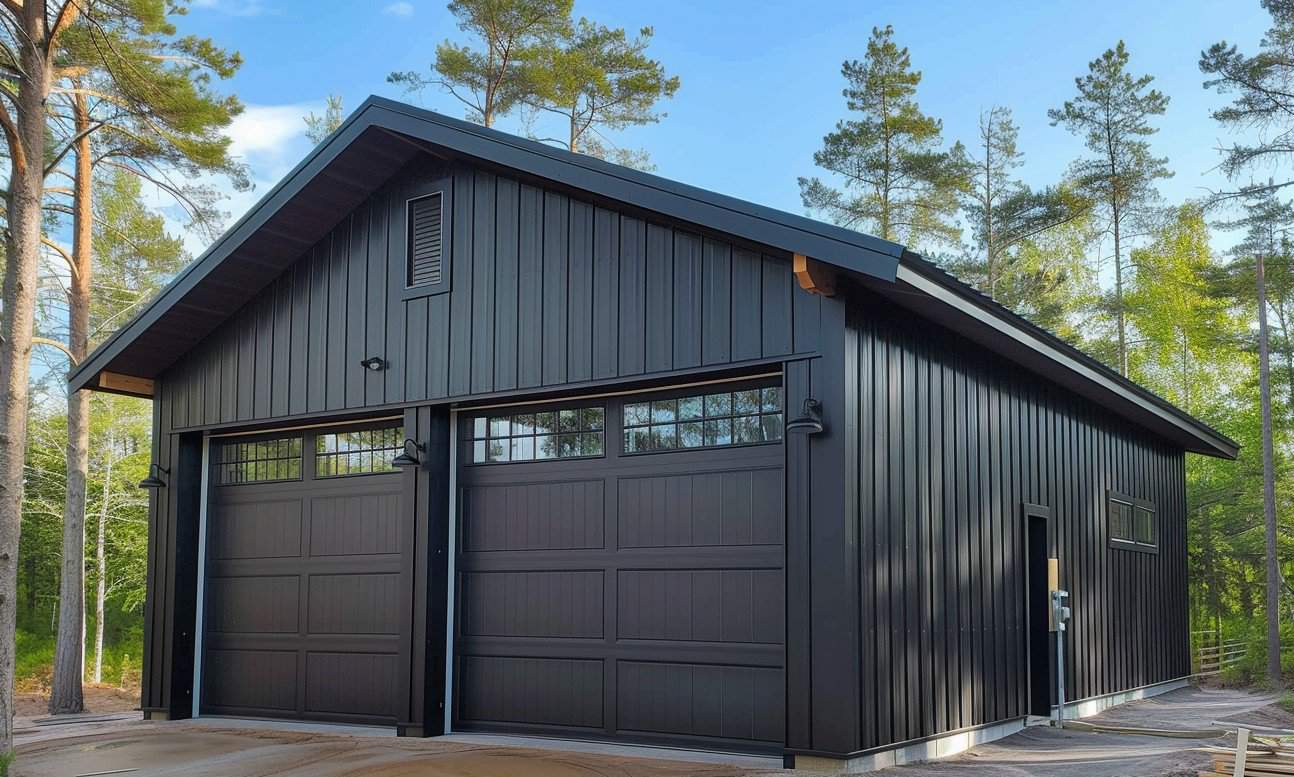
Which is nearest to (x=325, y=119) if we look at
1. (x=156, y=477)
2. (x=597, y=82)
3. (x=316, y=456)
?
(x=597, y=82)

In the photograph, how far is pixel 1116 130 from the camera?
26.2m

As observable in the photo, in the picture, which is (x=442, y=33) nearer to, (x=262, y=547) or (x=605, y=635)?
(x=262, y=547)

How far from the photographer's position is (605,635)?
30.0 feet

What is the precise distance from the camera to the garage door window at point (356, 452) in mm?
10727

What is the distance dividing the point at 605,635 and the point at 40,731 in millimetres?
5910

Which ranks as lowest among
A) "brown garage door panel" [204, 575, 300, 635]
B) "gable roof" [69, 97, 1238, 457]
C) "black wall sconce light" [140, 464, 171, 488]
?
"brown garage door panel" [204, 575, 300, 635]

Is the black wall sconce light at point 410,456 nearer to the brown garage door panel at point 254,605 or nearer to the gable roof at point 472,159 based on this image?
the brown garage door panel at point 254,605

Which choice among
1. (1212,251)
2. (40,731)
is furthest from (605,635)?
(1212,251)

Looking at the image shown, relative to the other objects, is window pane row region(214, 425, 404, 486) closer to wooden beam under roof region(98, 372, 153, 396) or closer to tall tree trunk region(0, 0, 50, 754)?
wooden beam under roof region(98, 372, 153, 396)

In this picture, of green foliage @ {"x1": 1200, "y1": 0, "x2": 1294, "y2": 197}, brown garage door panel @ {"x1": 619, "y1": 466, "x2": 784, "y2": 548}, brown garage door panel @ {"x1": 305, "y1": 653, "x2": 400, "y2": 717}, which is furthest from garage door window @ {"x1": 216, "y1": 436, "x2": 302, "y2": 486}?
green foliage @ {"x1": 1200, "y1": 0, "x2": 1294, "y2": 197}

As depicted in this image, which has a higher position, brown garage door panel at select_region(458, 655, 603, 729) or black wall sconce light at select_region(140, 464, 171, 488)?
black wall sconce light at select_region(140, 464, 171, 488)

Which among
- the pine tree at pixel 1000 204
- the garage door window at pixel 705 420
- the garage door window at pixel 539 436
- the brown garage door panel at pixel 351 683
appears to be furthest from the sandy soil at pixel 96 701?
the pine tree at pixel 1000 204

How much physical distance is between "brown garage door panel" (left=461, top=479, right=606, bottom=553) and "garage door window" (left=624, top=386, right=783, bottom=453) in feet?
1.86

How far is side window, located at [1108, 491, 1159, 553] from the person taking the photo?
13.3 metres
